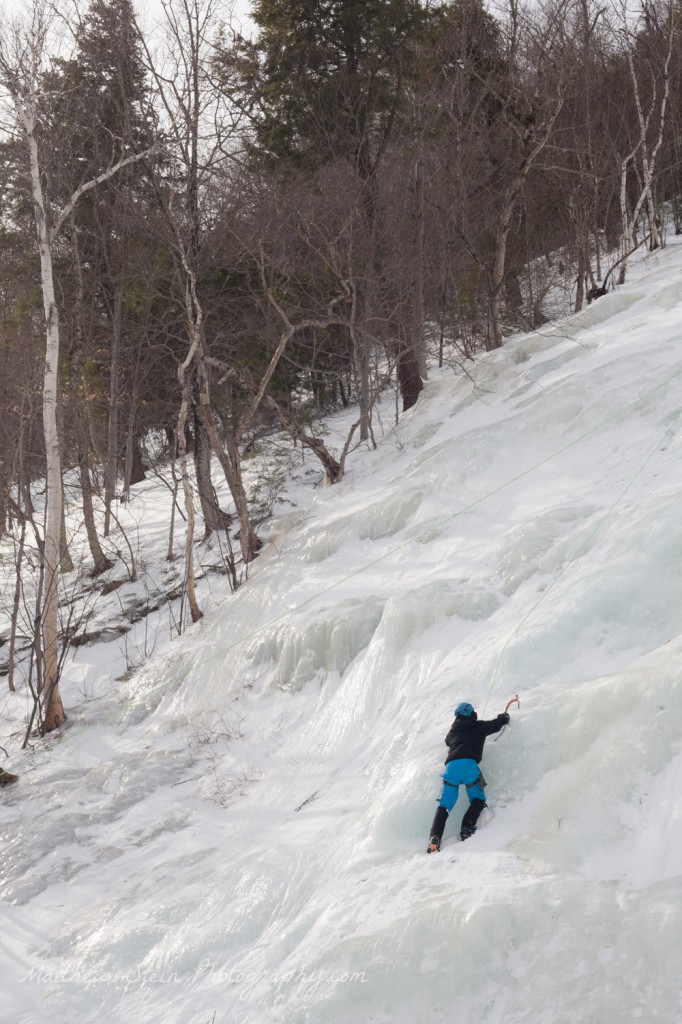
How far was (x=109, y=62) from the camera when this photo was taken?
1297cm

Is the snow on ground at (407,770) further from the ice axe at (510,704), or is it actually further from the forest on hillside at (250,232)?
the forest on hillside at (250,232)

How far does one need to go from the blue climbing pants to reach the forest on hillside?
22.1 feet

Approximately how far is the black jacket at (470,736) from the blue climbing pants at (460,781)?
0.05m

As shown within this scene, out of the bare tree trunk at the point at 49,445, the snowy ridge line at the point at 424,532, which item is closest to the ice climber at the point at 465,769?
the snowy ridge line at the point at 424,532

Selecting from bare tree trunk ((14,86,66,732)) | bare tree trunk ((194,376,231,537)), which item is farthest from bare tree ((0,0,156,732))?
bare tree trunk ((194,376,231,537))

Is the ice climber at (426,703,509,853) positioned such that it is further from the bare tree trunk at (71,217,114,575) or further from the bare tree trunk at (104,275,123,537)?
the bare tree trunk at (104,275,123,537)

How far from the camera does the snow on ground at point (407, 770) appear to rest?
384 cm

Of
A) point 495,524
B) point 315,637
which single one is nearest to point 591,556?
point 495,524

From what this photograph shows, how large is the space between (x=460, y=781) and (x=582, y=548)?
8.72 ft

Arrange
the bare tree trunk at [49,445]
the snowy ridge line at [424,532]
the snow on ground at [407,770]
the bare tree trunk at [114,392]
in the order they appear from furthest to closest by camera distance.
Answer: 1. the bare tree trunk at [114,392]
2. the bare tree trunk at [49,445]
3. the snowy ridge line at [424,532]
4. the snow on ground at [407,770]

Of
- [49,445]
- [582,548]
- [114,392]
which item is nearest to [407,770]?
[582,548]

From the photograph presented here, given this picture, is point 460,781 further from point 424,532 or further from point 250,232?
point 250,232

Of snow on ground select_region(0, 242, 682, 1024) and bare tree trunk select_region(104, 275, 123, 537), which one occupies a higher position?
bare tree trunk select_region(104, 275, 123, 537)

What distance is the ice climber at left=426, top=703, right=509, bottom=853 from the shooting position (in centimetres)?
467
